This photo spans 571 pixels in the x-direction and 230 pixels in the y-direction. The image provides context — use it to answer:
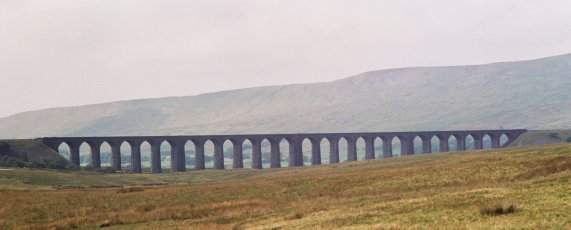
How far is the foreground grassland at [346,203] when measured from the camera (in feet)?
94.5

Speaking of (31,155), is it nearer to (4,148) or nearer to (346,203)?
(4,148)

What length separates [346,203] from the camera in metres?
40.9

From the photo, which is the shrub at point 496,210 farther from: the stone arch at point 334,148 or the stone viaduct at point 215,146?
the stone arch at point 334,148

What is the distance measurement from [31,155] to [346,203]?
9601 centimetres

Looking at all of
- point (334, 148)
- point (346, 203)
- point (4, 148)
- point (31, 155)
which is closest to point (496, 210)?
point (346, 203)

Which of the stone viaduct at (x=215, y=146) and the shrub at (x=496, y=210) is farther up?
the stone viaduct at (x=215, y=146)

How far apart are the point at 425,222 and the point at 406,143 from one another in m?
166

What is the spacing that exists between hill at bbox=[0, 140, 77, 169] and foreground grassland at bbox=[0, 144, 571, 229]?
6233 centimetres

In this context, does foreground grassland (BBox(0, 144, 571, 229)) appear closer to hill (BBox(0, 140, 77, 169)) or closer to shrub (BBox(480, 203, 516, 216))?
shrub (BBox(480, 203, 516, 216))

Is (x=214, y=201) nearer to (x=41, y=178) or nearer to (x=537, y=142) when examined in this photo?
(x=41, y=178)

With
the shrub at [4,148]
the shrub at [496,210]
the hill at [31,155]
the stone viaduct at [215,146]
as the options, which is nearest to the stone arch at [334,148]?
the stone viaduct at [215,146]

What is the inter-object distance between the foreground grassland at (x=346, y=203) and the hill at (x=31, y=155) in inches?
2454

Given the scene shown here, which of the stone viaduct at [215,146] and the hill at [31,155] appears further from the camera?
the stone viaduct at [215,146]

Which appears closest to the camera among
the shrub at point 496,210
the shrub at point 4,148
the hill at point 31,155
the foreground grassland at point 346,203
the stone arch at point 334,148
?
the shrub at point 496,210
